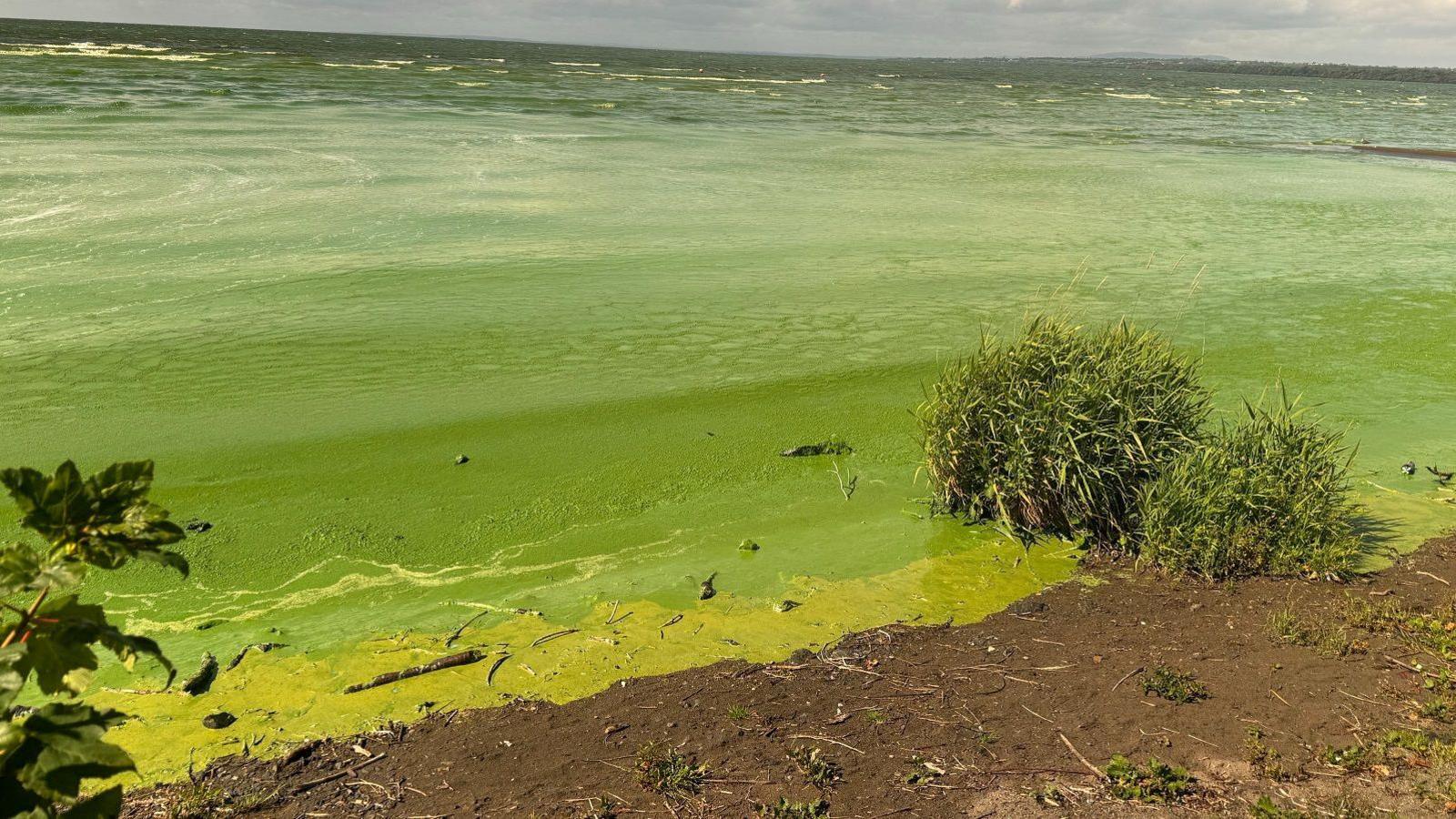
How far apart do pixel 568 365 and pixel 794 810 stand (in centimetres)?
525

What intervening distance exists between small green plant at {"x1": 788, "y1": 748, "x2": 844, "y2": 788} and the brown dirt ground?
0.11 ft

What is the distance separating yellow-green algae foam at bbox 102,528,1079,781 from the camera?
3746 millimetres

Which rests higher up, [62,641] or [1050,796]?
[62,641]

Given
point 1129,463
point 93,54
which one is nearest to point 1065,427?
point 1129,463

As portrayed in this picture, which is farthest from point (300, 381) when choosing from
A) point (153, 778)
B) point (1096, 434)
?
point (1096, 434)

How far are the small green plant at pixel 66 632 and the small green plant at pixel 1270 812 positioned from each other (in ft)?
9.97

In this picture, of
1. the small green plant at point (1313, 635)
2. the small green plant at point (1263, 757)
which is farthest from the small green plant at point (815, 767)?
the small green plant at point (1313, 635)

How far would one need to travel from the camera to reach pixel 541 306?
9.29 metres

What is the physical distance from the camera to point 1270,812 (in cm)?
308

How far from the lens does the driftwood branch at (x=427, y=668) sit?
4.02 m

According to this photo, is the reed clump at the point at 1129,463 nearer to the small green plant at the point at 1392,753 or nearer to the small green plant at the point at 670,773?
the small green plant at the point at 1392,753

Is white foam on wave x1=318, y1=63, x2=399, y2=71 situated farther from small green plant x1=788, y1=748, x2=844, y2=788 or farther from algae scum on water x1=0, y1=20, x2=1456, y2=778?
small green plant x1=788, y1=748, x2=844, y2=788

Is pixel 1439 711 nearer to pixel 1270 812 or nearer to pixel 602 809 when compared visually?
pixel 1270 812

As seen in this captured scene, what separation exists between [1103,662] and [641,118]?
26.9 m
